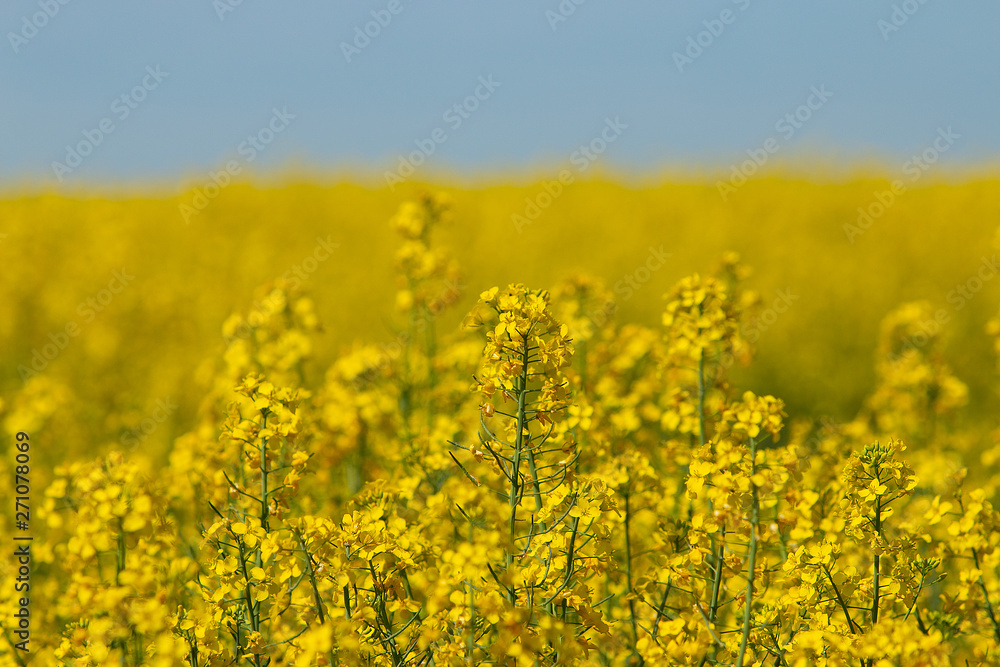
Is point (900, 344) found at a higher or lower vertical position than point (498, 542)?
higher

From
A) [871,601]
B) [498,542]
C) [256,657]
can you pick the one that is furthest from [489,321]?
[871,601]

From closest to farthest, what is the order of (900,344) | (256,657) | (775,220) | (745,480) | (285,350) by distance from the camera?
1. (745,480)
2. (256,657)
3. (285,350)
4. (900,344)
5. (775,220)

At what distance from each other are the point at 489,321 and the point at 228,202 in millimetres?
15035

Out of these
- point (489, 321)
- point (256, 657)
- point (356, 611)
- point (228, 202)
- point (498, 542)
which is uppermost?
point (228, 202)

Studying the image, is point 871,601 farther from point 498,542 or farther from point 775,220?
point 775,220

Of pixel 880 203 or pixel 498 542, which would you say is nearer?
pixel 498 542

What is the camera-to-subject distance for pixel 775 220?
496 inches

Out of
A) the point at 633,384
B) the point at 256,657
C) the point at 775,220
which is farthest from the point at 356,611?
the point at 775,220

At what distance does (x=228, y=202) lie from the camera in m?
16.2

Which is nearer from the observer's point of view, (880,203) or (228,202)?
(880,203)

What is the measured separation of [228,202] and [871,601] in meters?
15.9

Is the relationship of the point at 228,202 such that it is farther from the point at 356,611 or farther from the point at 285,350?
the point at 356,611

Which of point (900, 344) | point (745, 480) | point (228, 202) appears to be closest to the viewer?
point (745, 480)

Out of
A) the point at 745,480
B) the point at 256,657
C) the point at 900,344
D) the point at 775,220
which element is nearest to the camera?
the point at 745,480
